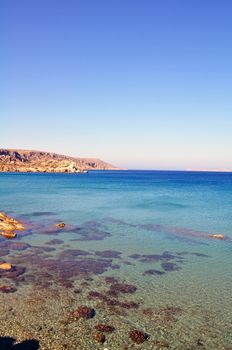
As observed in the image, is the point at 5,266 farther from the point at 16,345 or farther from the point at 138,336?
the point at 138,336

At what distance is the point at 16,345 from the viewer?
12.6 metres

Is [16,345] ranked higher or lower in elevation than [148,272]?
lower

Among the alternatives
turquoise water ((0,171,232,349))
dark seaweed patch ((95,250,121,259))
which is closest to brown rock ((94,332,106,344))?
turquoise water ((0,171,232,349))

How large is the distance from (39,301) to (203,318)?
27.6 ft

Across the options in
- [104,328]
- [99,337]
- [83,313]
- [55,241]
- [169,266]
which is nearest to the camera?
[99,337]

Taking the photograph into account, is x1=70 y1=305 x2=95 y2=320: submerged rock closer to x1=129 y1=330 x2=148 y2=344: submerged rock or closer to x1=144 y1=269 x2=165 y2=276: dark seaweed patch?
x1=129 y1=330 x2=148 y2=344: submerged rock

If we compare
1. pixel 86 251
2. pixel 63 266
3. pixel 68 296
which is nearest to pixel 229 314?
pixel 68 296

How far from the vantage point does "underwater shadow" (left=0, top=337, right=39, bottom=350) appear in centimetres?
1236

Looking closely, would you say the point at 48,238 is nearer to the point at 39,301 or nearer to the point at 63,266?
the point at 63,266

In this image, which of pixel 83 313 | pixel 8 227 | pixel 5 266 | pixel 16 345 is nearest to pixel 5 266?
pixel 5 266

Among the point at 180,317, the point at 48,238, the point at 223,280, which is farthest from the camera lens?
the point at 48,238

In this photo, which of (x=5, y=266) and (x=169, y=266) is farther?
(x=169, y=266)

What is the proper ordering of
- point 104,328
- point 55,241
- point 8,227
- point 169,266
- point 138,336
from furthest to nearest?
point 8,227, point 55,241, point 169,266, point 104,328, point 138,336

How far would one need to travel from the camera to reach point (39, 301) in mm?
16625
